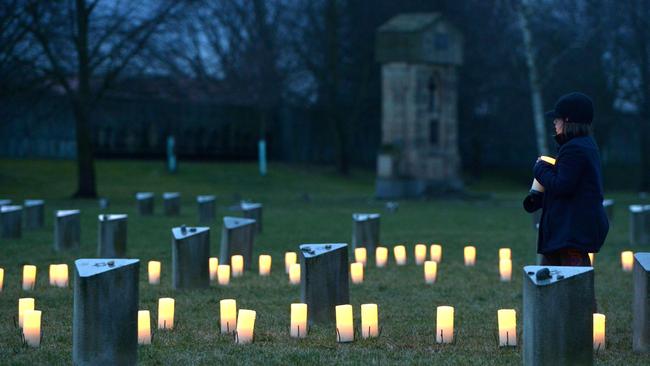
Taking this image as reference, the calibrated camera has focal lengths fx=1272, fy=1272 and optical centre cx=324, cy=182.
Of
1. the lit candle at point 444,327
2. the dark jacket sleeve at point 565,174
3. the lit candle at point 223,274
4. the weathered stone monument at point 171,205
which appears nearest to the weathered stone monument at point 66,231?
the lit candle at point 223,274

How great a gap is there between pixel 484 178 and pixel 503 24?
8.01 metres

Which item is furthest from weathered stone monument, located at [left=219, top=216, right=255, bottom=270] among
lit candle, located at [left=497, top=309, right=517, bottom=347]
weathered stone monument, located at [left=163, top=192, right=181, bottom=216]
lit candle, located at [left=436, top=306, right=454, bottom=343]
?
weathered stone monument, located at [left=163, top=192, right=181, bottom=216]

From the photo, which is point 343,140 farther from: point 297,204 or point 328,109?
point 297,204

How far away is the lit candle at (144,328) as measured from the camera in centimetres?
1006

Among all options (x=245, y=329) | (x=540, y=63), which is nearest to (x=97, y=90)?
(x=540, y=63)

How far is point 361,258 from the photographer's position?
687 inches

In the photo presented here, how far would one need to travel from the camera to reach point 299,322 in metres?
10.5

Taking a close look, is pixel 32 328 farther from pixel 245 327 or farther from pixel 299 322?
pixel 299 322

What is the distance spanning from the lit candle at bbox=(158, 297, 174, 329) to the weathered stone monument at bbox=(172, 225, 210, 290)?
3.25m

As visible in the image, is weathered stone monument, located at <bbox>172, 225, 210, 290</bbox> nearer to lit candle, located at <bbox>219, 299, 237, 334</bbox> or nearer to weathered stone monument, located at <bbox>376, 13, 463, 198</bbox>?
lit candle, located at <bbox>219, 299, 237, 334</bbox>

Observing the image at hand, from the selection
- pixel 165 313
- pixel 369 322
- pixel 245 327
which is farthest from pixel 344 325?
pixel 165 313

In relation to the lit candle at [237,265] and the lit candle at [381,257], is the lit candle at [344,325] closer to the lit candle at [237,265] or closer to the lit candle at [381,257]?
the lit candle at [237,265]

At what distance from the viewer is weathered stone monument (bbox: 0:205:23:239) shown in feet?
72.9

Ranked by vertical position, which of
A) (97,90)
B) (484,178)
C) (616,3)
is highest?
(616,3)
